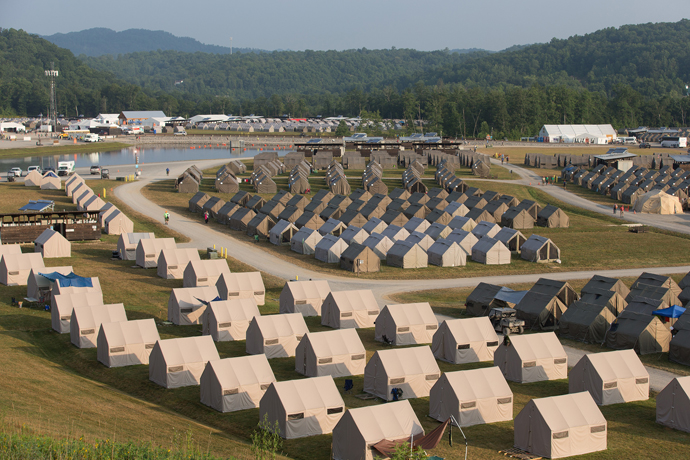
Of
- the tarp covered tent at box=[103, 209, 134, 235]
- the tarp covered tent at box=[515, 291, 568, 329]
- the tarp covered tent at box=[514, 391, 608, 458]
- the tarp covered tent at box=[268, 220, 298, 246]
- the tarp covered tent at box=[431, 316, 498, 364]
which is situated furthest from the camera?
the tarp covered tent at box=[103, 209, 134, 235]

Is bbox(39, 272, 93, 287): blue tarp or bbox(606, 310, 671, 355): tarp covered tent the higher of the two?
bbox(39, 272, 93, 287): blue tarp

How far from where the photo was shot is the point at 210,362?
29188 millimetres

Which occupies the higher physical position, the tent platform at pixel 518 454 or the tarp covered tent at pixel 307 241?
the tarp covered tent at pixel 307 241

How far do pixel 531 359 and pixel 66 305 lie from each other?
24500 millimetres

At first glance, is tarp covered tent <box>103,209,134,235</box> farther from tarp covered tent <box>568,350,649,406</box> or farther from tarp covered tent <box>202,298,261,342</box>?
tarp covered tent <box>568,350,649,406</box>

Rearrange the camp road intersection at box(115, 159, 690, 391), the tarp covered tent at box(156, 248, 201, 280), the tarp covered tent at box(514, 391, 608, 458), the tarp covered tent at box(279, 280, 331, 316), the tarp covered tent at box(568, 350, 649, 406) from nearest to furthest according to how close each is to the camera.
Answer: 1. the tarp covered tent at box(514, 391, 608, 458)
2. the tarp covered tent at box(568, 350, 649, 406)
3. the tarp covered tent at box(279, 280, 331, 316)
4. the camp road intersection at box(115, 159, 690, 391)
5. the tarp covered tent at box(156, 248, 201, 280)

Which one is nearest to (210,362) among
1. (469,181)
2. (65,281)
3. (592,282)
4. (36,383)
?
(36,383)

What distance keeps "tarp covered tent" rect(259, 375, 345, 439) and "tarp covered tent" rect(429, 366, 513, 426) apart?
3.90m

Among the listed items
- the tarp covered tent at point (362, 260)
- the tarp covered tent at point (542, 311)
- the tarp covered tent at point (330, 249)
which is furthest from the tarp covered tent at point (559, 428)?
the tarp covered tent at point (330, 249)

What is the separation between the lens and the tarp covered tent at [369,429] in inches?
933

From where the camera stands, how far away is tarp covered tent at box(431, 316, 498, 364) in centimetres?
3503

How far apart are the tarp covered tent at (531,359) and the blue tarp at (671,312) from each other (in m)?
9.11

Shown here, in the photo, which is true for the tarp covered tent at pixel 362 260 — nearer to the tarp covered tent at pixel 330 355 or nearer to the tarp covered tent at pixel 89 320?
the tarp covered tent at pixel 330 355

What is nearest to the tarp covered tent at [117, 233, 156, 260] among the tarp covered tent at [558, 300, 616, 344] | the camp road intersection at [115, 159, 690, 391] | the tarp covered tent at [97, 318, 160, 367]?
the camp road intersection at [115, 159, 690, 391]
